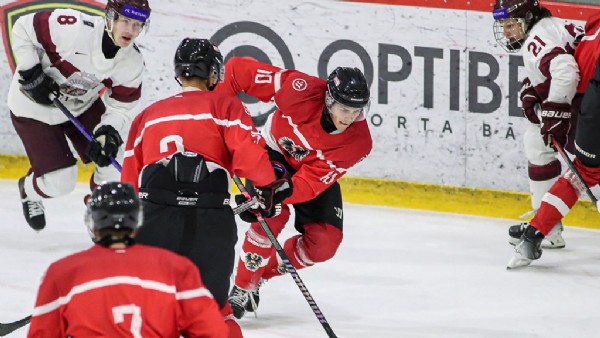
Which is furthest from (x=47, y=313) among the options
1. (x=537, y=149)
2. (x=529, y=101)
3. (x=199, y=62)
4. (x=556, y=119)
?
(x=537, y=149)

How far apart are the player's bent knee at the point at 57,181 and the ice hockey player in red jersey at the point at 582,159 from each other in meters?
1.97


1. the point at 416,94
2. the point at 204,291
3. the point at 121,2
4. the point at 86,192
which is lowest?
the point at 86,192

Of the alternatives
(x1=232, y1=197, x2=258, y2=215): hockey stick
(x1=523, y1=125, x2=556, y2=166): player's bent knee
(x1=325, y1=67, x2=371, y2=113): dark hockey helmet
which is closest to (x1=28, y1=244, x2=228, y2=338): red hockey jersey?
(x1=232, y1=197, x2=258, y2=215): hockey stick

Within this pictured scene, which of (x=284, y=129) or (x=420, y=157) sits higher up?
(x=284, y=129)

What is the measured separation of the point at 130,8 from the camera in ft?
15.8

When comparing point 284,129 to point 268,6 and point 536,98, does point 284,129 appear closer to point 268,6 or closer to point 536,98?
point 536,98

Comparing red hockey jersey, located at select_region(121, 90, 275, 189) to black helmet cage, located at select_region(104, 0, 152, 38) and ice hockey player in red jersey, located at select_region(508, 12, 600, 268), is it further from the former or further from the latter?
ice hockey player in red jersey, located at select_region(508, 12, 600, 268)

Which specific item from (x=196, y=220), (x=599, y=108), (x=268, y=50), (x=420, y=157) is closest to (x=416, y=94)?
(x=420, y=157)

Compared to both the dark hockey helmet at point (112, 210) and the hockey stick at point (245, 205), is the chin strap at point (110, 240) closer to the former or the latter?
the dark hockey helmet at point (112, 210)

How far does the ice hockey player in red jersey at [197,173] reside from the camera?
130 inches

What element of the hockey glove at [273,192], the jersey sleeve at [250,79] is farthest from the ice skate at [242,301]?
the hockey glove at [273,192]

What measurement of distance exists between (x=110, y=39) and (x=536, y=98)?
6.22ft

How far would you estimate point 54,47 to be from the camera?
16.5 ft

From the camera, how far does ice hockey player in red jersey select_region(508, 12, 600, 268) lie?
5.05 meters
